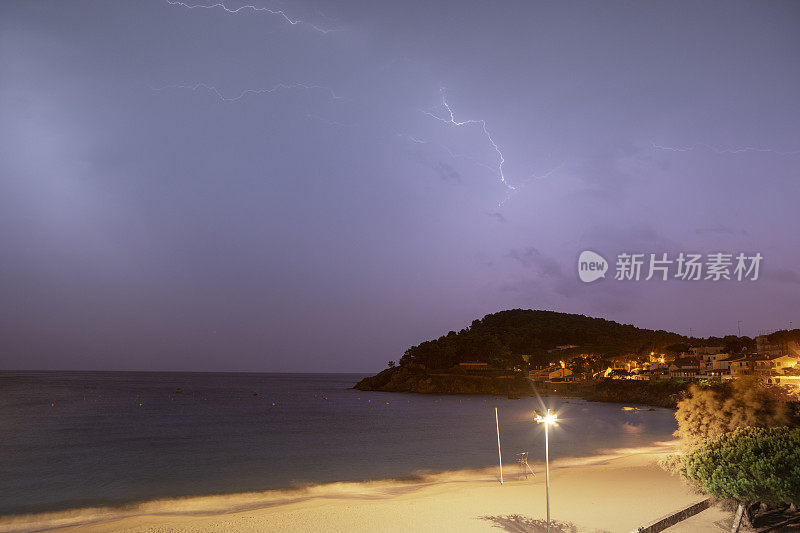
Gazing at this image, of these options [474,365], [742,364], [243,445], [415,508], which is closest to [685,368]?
[742,364]

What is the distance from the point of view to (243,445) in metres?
50.9

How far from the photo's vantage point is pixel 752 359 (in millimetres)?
114562

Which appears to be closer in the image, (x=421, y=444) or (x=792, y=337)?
(x=421, y=444)

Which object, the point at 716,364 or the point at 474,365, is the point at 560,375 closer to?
the point at 474,365

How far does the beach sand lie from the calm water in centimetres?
393

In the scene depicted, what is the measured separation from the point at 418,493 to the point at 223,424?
51897 millimetres

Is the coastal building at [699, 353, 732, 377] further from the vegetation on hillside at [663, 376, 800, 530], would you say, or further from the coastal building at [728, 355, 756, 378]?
the vegetation on hillside at [663, 376, 800, 530]

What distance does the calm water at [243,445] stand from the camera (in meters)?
33.3

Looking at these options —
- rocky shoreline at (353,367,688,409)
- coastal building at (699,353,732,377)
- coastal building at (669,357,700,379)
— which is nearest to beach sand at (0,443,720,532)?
rocky shoreline at (353,367,688,409)

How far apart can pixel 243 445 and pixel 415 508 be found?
108 feet

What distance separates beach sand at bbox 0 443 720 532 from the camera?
66.4 ft

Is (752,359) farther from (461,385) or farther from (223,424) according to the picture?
(223,424)

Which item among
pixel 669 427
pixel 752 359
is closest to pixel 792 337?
pixel 752 359

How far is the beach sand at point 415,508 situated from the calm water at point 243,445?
12.9ft
